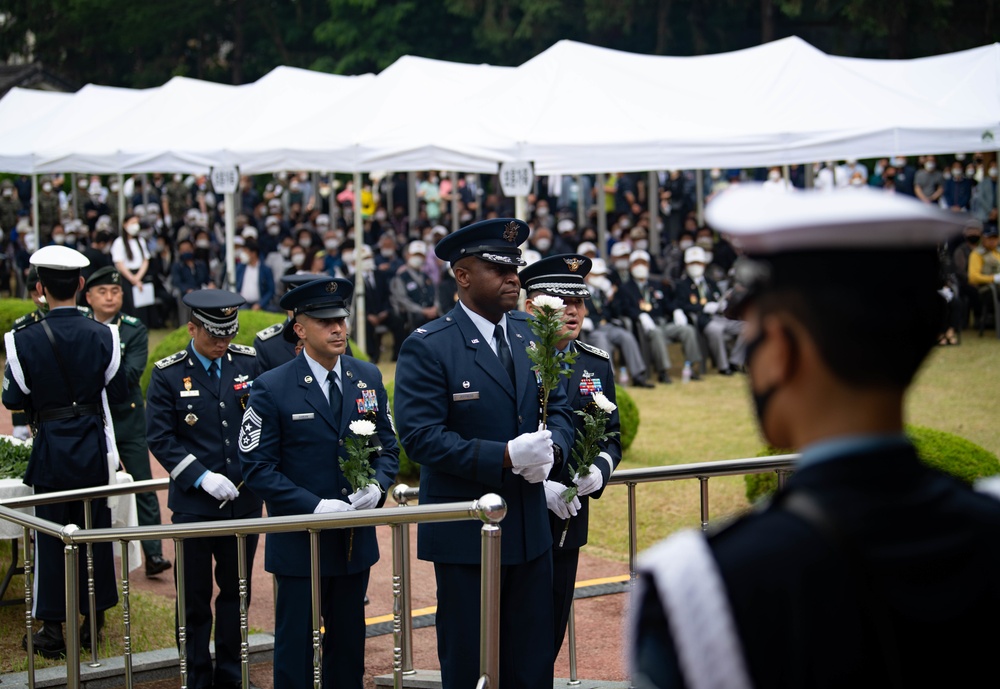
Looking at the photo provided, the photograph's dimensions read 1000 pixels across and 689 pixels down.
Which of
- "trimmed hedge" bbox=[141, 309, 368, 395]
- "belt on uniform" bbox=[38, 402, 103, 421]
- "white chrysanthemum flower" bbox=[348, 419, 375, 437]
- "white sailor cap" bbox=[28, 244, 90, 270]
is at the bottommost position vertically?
"trimmed hedge" bbox=[141, 309, 368, 395]

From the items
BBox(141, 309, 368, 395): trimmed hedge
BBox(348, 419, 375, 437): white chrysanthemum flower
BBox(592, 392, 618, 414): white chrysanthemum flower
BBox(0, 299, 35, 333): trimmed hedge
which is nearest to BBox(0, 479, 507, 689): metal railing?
BBox(348, 419, 375, 437): white chrysanthemum flower

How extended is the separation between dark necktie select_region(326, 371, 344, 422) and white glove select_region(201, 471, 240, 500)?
0.88m

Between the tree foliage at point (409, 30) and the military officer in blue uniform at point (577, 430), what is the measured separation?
26394mm

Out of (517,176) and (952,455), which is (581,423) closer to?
(952,455)

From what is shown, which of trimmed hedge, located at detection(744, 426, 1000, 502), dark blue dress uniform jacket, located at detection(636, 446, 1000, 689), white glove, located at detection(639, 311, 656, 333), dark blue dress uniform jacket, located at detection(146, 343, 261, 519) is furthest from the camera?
white glove, located at detection(639, 311, 656, 333)

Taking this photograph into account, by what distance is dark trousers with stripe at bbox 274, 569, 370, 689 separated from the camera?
203 inches

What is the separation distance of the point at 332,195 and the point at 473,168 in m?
13.9

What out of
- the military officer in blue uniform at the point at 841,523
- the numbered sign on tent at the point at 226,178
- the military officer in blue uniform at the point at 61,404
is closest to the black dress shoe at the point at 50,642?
the military officer in blue uniform at the point at 61,404

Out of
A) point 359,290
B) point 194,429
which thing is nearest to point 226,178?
point 359,290

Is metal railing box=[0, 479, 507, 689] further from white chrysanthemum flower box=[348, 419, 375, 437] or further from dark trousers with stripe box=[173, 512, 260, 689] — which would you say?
dark trousers with stripe box=[173, 512, 260, 689]

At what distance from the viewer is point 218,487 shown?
19.6ft

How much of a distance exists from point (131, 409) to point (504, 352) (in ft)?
13.1

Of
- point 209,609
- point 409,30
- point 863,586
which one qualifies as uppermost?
point 409,30

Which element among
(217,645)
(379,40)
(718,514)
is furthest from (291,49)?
(217,645)
